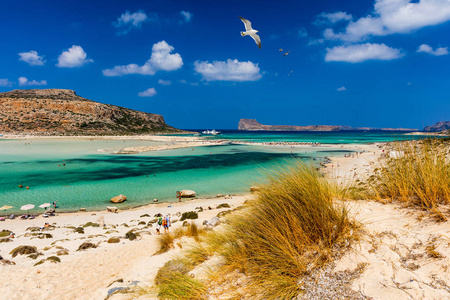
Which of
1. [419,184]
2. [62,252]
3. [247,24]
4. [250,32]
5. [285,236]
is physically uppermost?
[247,24]

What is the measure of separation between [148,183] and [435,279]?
20.8 m

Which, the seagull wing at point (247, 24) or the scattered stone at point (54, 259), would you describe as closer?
the scattered stone at point (54, 259)

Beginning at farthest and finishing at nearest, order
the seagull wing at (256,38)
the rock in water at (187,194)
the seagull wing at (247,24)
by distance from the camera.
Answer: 1. the rock in water at (187,194)
2. the seagull wing at (256,38)
3. the seagull wing at (247,24)

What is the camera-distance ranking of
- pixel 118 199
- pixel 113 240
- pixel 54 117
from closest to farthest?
pixel 113 240
pixel 118 199
pixel 54 117

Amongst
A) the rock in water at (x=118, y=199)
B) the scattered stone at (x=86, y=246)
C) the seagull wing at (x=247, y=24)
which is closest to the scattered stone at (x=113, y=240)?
the scattered stone at (x=86, y=246)

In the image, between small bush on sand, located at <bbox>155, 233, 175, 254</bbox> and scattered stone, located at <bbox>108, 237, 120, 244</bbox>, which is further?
scattered stone, located at <bbox>108, 237, 120, 244</bbox>

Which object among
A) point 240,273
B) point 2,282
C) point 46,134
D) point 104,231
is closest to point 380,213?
point 240,273

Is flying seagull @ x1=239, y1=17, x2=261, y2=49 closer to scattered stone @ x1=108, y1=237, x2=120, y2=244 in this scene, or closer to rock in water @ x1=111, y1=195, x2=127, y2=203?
scattered stone @ x1=108, y1=237, x2=120, y2=244

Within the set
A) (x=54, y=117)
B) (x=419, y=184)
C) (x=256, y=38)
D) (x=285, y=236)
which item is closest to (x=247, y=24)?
(x=256, y=38)

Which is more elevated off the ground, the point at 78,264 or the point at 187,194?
the point at 78,264

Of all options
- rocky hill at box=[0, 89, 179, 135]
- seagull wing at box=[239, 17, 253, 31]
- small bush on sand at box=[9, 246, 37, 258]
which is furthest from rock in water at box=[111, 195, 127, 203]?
rocky hill at box=[0, 89, 179, 135]

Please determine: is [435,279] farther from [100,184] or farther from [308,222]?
[100,184]

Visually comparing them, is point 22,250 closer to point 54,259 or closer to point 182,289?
point 54,259

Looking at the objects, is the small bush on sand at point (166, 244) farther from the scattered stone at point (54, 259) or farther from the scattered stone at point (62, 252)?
the scattered stone at point (62, 252)
